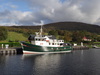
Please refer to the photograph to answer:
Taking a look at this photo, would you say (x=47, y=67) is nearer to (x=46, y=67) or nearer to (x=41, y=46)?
(x=46, y=67)

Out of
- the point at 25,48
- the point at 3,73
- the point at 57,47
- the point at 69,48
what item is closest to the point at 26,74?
the point at 3,73

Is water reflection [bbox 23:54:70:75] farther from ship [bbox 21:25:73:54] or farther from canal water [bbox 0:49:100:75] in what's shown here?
ship [bbox 21:25:73:54]

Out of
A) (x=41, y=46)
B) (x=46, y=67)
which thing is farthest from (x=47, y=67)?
(x=41, y=46)

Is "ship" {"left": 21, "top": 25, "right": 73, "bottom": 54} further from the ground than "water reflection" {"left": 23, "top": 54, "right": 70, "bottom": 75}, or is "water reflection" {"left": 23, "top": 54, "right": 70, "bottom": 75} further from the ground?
"ship" {"left": 21, "top": 25, "right": 73, "bottom": 54}

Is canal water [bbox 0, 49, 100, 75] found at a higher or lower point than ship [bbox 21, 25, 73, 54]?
lower

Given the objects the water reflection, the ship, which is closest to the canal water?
the water reflection

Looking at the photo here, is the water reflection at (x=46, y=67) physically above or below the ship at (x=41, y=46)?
below

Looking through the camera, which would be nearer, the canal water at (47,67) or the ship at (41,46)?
the canal water at (47,67)

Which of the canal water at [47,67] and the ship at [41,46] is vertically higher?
the ship at [41,46]

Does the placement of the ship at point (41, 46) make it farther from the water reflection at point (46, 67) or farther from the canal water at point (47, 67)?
the water reflection at point (46, 67)

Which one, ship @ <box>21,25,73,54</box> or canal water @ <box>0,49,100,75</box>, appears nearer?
canal water @ <box>0,49,100,75</box>

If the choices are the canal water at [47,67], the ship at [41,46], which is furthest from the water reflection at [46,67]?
the ship at [41,46]

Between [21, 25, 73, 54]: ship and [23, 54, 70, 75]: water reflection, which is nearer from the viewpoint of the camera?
[23, 54, 70, 75]: water reflection

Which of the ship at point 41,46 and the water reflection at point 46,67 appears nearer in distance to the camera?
the water reflection at point 46,67
